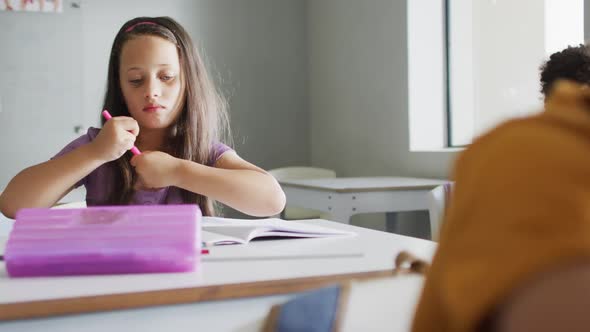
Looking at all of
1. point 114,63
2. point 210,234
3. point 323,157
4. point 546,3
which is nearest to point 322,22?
point 323,157

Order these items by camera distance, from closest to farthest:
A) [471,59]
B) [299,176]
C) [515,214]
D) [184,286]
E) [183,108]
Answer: [515,214] < [184,286] < [183,108] < [471,59] < [299,176]

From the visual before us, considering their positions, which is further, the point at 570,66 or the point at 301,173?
the point at 301,173

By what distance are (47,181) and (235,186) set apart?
1.27 feet

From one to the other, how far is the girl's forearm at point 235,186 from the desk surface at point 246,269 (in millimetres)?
371

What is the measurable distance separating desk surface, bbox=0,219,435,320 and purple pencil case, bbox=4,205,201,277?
0.6 inches

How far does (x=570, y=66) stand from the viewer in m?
1.86

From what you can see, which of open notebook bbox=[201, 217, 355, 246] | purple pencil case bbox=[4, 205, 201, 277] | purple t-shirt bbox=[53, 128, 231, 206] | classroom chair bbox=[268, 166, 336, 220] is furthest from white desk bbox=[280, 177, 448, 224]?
purple pencil case bbox=[4, 205, 201, 277]

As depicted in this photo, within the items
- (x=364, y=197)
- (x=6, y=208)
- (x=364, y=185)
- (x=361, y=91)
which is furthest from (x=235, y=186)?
(x=361, y=91)

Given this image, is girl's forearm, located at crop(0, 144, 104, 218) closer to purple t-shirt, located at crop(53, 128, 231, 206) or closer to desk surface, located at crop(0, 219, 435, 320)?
purple t-shirt, located at crop(53, 128, 231, 206)

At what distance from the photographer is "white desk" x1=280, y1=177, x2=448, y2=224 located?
272 centimetres

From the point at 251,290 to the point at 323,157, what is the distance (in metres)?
3.84

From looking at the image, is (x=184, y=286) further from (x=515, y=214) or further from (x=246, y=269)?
(x=515, y=214)

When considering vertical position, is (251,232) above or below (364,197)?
above

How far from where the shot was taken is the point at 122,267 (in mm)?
789
